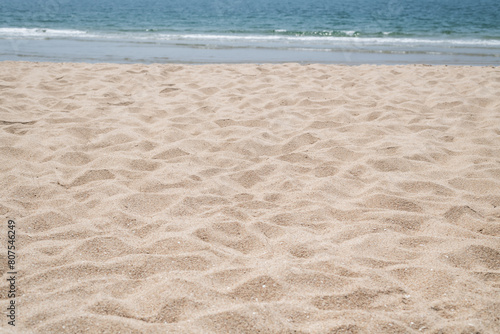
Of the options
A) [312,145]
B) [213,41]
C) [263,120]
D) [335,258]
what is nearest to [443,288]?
[335,258]

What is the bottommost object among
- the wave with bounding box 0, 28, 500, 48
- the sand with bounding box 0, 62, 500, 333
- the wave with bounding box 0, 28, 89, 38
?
the sand with bounding box 0, 62, 500, 333

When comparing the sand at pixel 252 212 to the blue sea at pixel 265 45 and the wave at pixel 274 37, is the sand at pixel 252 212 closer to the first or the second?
the blue sea at pixel 265 45

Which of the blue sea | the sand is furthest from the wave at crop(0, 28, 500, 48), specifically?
the sand

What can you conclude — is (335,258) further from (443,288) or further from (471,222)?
(471,222)

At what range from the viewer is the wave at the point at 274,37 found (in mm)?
11256

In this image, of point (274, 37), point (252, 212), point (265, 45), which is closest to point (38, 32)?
point (274, 37)

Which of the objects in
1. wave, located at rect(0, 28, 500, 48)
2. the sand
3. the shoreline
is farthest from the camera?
wave, located at rect(0, 28, 500, 48)

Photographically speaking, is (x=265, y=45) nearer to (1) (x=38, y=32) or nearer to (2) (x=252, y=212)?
(1) (x=38, y=32)

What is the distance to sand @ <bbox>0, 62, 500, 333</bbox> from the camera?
1.72 meters

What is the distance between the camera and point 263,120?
13.6 feet

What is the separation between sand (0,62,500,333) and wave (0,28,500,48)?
23.3ft

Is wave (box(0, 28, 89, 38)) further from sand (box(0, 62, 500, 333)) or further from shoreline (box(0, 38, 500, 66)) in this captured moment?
sand (box(0, 62, 500, 333))

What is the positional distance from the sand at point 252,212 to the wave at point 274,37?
709 cm

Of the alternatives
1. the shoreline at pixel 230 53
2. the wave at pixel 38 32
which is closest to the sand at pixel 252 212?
the shoreline at pixel 230 53
